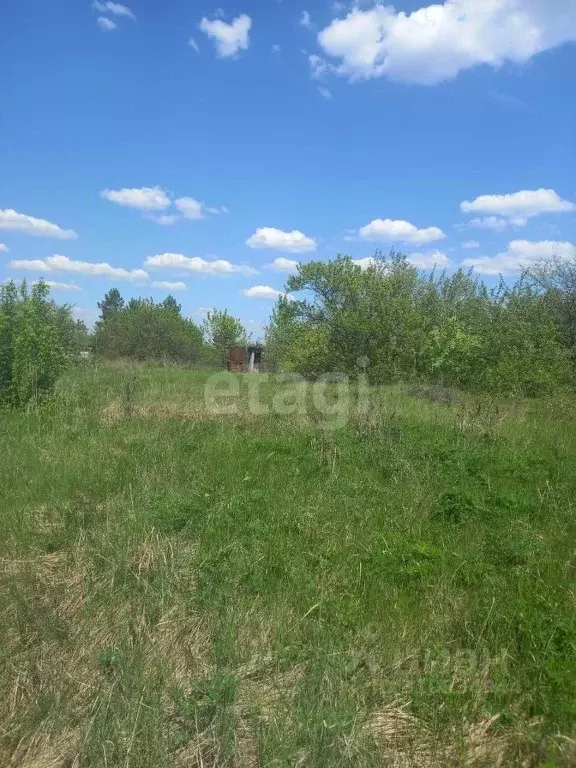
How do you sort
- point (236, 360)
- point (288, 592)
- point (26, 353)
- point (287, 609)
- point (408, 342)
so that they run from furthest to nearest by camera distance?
point (236, 360)
point (408, 342)
point (26, 353)
point (288, 592)
point (287, 609)

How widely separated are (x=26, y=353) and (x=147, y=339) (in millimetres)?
23645

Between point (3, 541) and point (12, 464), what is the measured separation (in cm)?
228

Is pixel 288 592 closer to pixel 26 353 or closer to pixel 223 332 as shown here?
pixel 26 353

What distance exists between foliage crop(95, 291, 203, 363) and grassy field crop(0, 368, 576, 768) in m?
27.4

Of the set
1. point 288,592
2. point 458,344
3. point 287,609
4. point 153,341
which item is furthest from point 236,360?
point 287,609

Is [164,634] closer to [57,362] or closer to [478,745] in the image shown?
[478,745]

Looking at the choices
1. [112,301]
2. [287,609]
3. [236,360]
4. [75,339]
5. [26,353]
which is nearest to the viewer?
[287,609]

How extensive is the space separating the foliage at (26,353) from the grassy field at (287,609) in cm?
377

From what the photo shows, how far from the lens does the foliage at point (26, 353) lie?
10289 mm

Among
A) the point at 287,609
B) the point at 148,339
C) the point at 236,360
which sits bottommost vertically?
the point at 287,609

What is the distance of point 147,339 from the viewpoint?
111ft

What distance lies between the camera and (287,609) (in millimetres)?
3439

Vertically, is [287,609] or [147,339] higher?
[147,339]

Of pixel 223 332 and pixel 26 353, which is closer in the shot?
pixel 26 353
